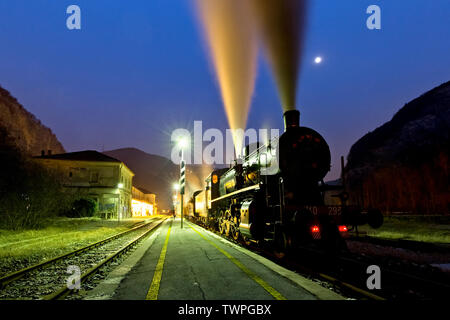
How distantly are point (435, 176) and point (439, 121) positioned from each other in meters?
25.2

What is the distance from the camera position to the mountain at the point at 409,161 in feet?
92.2

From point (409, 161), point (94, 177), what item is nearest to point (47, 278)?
point (94, 177)

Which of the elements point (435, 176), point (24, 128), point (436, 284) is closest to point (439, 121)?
point (435, 176)

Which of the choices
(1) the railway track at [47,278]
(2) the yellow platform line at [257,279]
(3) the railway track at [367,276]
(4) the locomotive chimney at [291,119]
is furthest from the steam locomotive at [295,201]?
(1) the railway track at [47,278]

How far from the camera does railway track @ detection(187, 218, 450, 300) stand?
4436mm

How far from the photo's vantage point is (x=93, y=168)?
39219 millimetres

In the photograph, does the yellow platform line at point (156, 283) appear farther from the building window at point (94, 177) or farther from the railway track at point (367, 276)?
the building window at point (94, 177)

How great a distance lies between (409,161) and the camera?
128ft

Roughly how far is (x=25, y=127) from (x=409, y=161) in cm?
7256

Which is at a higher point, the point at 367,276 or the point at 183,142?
the point at 183,142

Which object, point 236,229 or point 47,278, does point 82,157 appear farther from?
point 47,278

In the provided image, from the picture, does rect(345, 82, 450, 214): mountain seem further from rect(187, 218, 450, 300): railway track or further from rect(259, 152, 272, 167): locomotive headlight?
rect(187, 218, 450, 300): railway track

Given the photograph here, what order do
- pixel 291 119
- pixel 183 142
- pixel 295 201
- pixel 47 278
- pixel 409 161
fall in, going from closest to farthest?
pixel 47 278
pixel 295 201
pixel 291 119
pixel 183 142
pixel 409 161
